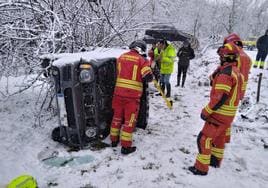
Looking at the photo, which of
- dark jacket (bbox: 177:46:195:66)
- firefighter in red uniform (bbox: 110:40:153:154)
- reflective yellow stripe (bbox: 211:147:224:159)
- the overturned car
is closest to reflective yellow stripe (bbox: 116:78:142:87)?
firefighter in red uniform (bbox: 110:40:153:154)

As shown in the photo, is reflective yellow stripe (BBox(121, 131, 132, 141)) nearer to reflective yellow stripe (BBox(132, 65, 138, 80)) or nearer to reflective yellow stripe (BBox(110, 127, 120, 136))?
reflective yellow stripe (BBox(110, 127, 120, 136))

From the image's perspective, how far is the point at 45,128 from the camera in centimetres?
580

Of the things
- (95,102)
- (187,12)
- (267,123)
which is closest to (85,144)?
(95,102)

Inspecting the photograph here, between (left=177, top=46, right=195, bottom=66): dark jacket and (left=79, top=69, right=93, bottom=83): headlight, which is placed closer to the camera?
(left=79, top=69, right=93, bottom=83): headlight

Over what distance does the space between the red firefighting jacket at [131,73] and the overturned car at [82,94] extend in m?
0.32

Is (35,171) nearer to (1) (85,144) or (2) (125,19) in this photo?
(1) (85,144)

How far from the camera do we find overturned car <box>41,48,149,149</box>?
4781 millimetres

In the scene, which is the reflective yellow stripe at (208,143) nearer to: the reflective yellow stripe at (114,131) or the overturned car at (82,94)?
the reflective yellow stripe at (114,131)

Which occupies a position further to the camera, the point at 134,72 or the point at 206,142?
the point at 134,72

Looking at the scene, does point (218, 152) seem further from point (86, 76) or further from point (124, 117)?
point (86, 76)

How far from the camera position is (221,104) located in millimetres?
4273

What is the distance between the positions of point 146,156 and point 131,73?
4.45 feet

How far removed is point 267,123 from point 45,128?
4.74 m

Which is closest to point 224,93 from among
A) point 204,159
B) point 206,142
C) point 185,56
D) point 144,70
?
point 206,142
